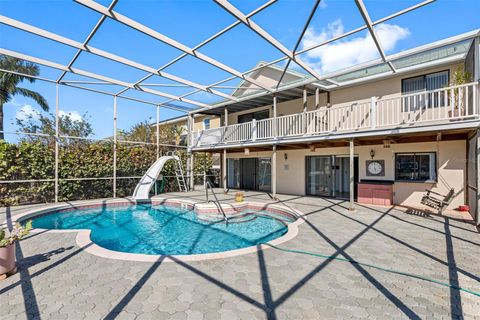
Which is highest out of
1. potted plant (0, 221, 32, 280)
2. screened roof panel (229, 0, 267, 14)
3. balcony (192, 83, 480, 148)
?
screened roof panel (229, 0, 267, 14)

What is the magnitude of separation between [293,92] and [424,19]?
5.43 m

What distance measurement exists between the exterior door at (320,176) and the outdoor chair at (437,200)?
13.4 feet

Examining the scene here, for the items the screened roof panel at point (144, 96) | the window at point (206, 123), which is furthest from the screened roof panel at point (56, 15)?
the window at point (206, 123)

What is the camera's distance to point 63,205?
9367 mm

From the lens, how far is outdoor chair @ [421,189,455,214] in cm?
744

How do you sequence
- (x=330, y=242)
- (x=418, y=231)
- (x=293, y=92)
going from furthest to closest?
(x=293, y=92) < (x=418, y=231) < (x=330, y=242)

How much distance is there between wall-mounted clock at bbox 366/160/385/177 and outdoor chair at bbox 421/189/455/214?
1742mm

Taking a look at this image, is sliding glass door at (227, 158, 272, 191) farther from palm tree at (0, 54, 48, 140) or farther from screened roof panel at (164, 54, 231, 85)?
palm tree at (0, 54, 48, 140)

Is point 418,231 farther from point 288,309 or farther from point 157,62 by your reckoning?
point 157,62

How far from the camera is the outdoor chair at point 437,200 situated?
7.44 metres

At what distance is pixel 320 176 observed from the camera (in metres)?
12.2

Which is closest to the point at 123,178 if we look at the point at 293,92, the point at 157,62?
the point at 157,62

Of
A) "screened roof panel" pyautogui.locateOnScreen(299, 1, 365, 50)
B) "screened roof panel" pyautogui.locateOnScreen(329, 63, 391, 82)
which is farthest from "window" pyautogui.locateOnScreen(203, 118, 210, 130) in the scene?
"screened roof panel" pyautogui.locateOnScreen(299, 1, 365, 50)

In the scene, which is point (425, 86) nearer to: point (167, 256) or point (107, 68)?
point (167, 256)
